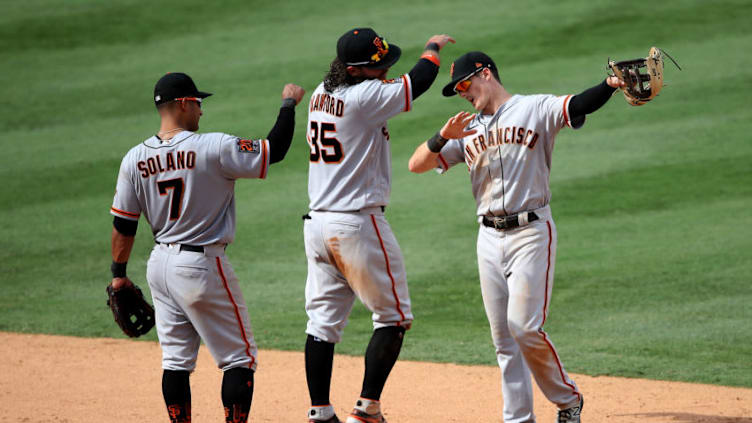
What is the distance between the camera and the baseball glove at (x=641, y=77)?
435 centimetres

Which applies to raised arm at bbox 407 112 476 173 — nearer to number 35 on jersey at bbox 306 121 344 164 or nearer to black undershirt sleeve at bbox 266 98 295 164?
number 35 on jersey at bbox 306 121 344 164

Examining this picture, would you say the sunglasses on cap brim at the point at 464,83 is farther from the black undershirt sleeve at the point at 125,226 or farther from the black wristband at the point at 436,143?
the black undershirt sleeve at the point at 125,226

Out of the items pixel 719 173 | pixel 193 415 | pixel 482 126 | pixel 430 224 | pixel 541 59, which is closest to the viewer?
pixel 482 126

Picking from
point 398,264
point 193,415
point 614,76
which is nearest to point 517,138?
point 614,76

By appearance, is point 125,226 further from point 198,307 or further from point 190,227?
point 198,307

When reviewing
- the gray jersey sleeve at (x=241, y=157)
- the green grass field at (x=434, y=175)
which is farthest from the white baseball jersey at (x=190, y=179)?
the green grass field at (x=434, y=175)

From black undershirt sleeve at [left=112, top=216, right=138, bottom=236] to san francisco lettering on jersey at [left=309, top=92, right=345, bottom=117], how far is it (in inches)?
43.2

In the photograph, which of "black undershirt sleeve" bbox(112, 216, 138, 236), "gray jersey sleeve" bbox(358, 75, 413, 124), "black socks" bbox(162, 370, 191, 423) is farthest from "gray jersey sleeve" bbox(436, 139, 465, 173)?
"black socks" bbox(162, 370, 191, 423)

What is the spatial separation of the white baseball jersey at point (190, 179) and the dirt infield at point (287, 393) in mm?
1528

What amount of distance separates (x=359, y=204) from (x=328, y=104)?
55 centimetres

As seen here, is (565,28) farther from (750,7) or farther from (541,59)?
(750,7)

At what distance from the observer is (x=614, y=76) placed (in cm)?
444

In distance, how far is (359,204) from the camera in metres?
4.55

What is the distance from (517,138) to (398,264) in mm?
906
